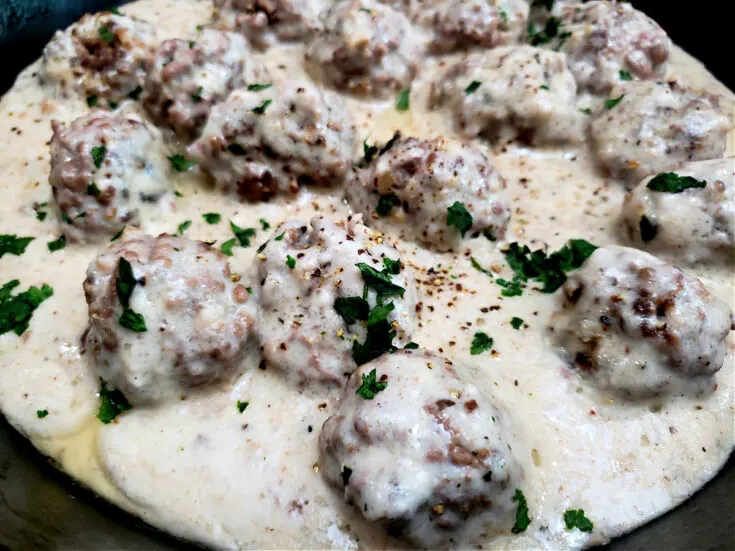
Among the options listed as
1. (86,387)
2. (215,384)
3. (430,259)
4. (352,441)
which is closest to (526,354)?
(430,259)

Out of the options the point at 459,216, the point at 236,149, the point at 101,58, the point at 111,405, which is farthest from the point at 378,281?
the point at 101,58

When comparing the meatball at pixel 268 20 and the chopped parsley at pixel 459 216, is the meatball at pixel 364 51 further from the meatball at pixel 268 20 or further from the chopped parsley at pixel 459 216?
the chopped parsley at pixel 459 216

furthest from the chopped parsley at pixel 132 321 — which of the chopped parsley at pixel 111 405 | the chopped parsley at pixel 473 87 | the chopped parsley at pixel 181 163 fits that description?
the chopped parsley at pixel 473 87

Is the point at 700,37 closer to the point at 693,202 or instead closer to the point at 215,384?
the point at 693,202

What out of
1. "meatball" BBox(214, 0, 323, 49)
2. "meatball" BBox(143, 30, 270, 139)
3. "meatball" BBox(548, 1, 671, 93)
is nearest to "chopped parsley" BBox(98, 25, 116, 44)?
"meatball" BBox(143, 30, 270, 139)

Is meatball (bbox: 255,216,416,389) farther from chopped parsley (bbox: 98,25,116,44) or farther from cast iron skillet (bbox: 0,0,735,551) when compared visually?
chopped parsley (bbox: 98,25,116,44)

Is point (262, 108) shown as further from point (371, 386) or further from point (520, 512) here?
point (520, 512)
